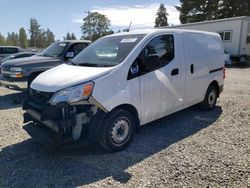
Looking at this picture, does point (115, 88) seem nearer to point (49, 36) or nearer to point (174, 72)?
point (174, 72)

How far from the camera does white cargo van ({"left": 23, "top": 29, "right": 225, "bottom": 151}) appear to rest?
373cm

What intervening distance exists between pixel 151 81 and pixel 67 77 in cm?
142

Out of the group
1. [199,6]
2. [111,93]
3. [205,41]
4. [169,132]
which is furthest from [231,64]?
[199,6]

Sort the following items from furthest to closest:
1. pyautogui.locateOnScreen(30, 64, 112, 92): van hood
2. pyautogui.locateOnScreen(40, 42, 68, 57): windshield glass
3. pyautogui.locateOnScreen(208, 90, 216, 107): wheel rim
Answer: pyautogui.locateOnScreen(40, 42, 68, 57): windshield glass, pyautogui.locateOnScreen(208, 90, 216, 107): wheel rim, pyautogui.locateOnScreen(30, 64, 112, 92): van hood

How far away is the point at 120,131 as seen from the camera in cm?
423

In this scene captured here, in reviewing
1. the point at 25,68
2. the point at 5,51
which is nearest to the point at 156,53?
the point at 25,68

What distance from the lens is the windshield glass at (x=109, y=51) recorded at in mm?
4320

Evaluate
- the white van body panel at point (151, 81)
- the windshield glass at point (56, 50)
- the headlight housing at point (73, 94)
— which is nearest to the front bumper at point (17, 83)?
the windshield glass at point (56, 50)

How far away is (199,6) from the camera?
1624 inches

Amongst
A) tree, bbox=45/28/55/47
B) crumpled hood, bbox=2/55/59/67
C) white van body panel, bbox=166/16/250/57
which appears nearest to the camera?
crumpled hood, bbox=2/55/59/67

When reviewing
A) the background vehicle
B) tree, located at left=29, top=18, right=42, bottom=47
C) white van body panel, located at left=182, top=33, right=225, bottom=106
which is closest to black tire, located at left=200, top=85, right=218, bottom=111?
white van body panel, located at left=182, top=33, right=225, bottom=106

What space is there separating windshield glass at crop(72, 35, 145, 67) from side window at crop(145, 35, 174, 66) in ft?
0.82

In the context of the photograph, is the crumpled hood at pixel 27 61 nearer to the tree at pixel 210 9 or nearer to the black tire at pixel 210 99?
the black tire at pixel 210 99

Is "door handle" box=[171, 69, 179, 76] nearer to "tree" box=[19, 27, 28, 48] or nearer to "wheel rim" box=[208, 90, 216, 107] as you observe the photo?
"wheel rim" box=[208, 90, 216, 107]
